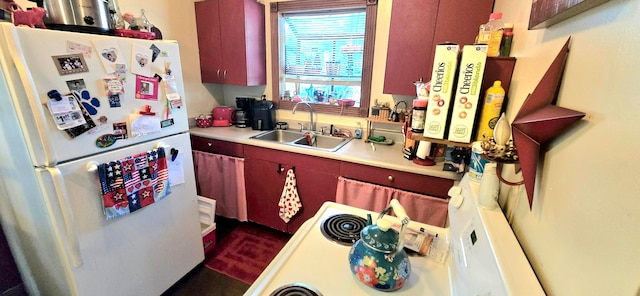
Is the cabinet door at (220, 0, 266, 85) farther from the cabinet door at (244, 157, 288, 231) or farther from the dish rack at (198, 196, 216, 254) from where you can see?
the dish rack at (198, 196, 216, 254)

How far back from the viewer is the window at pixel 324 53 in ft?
7.12

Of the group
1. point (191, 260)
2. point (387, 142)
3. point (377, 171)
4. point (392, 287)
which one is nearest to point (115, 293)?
point (191, 260)

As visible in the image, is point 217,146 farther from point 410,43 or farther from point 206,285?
point 410,43

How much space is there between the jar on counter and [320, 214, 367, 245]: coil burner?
21.3 inches

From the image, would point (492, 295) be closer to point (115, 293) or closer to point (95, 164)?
point (95, 164)

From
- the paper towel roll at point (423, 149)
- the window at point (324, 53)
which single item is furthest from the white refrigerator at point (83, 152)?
the paper towel roll at point (423, 149)

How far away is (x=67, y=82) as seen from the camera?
3.44 ft

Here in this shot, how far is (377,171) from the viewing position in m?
1.70

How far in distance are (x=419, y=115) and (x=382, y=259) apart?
803 mm

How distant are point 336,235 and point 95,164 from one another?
110 cm

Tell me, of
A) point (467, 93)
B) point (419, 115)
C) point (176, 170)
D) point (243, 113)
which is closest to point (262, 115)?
point (243, 113)

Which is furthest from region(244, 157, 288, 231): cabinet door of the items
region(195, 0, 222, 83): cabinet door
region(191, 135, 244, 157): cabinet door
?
region(195, 0, 222, 83): cabinet door

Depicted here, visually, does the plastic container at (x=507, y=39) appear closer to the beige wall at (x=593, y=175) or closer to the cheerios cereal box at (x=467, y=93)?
the cheerios cereal box at (x=467, y=93)

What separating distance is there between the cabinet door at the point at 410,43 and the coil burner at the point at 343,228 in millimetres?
1085
